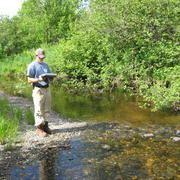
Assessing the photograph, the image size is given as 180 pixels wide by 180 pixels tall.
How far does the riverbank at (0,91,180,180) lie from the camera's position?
559 cm

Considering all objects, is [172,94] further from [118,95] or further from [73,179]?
[118,95]

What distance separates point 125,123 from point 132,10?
4.45 m

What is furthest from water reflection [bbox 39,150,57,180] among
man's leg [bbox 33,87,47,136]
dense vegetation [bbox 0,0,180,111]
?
dense vegetation [bbox 0,0,180,111]

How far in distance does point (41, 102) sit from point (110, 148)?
2174 millimetres

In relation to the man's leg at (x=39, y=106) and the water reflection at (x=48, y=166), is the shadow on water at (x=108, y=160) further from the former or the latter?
the man's leg at (x=39, y=106)

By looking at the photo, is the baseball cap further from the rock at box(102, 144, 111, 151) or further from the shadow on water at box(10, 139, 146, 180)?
the rock at box(102, 144, 111, 151)

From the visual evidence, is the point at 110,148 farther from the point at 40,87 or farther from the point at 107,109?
the point at 107,109

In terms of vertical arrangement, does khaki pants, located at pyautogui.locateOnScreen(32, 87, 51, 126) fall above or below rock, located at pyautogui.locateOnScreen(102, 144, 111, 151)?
above

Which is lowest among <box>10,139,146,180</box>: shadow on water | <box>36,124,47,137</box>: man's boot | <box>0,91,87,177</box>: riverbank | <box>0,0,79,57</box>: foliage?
<box>10,139,146,180</box>: shadow on water

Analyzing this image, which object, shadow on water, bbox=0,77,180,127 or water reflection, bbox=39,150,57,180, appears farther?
shadow on water, bbox=0,77,180,127

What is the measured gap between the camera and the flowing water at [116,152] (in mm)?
5371

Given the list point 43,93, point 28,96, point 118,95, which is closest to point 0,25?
point 28,96

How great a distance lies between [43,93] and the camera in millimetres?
7453

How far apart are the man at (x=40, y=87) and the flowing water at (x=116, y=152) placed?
1056 mm
